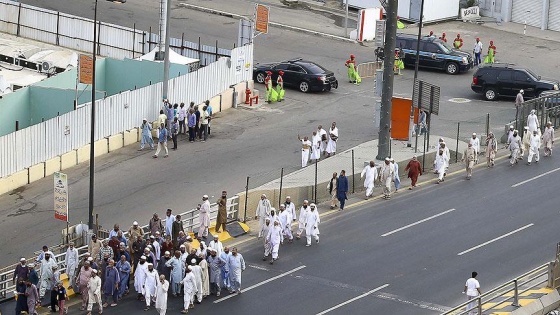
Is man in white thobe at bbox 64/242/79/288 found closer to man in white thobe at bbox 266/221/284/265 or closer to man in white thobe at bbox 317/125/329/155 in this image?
man in white thobe at bbox 266/221/284/265

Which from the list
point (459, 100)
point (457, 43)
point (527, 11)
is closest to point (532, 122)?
point (459, 100)

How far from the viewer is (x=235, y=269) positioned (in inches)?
1284

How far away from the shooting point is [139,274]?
3212 centimetres

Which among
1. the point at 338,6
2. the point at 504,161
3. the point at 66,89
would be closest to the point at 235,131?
the point at 66,89

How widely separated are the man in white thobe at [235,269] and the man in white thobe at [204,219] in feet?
10.6

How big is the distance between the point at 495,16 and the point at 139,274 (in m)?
38.0

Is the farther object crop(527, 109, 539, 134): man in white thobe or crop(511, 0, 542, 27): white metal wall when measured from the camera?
crop(511, 0, 542, 27): white metal wall

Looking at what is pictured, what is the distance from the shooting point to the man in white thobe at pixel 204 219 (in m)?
36.0

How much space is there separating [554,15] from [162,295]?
38.3 meters

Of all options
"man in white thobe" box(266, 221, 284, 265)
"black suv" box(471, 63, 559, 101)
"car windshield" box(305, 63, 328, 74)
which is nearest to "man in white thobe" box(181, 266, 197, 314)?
"man in white thobe" box(266, 221, 284, 265)

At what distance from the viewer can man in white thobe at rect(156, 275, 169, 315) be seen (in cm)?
3138

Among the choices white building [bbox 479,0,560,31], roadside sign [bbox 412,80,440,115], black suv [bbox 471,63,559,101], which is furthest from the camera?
white building [bbox 479,0,560,31]

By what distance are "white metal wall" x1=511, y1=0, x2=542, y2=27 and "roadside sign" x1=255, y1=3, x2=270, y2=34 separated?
16433 millimetres

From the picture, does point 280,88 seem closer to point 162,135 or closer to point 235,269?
point 162,135
